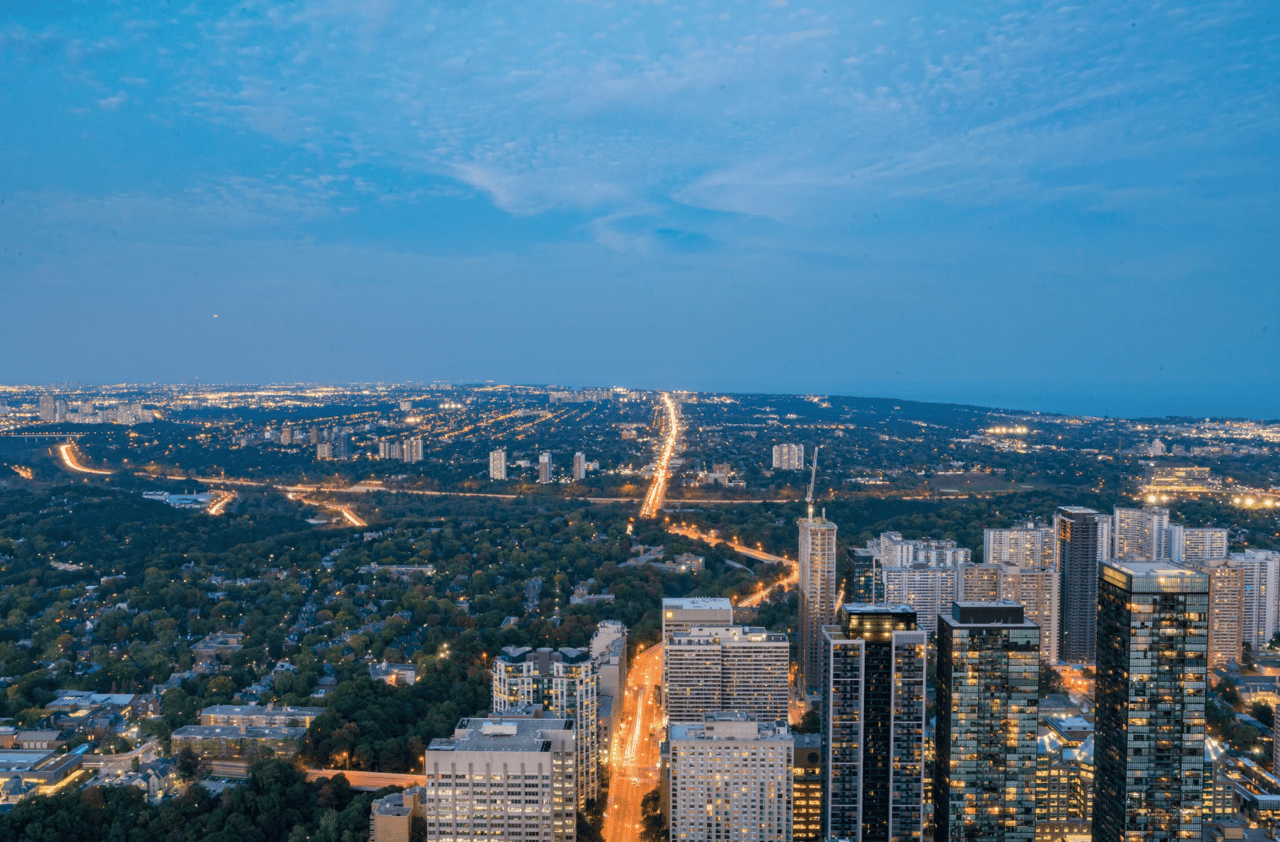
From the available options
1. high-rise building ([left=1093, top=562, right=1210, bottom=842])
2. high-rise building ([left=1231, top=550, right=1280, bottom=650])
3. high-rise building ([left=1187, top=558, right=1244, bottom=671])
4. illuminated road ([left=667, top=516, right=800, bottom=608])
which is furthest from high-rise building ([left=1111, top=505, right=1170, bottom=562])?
high-rise building ([left=1093, top=562, right=1210, bottom=842])

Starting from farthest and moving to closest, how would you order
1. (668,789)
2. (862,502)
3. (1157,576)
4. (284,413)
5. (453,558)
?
(284,413)
(862,502)
(453,558)
(668,789)
(1157,576)

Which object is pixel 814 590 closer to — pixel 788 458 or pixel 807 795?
pixel 807 795

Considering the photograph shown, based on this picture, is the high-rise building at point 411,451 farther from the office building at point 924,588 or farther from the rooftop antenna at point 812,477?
the office building at point 924,588

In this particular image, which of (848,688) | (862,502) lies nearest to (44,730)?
(848,688)

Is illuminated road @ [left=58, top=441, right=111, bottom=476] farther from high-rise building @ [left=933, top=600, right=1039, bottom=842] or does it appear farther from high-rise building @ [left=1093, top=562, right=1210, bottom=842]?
high-rise building @ [left=1093, top=562, right=1210, bottom=842]

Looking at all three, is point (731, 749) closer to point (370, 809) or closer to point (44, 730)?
point (370, 809)
